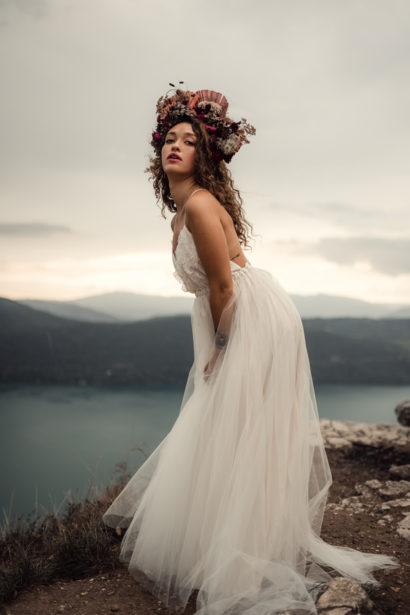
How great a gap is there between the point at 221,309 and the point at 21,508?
2.94 meters

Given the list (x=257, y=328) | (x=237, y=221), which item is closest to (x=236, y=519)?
(x=257, y=328)

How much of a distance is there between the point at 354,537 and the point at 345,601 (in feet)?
3.75

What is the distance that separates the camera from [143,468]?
107 inches

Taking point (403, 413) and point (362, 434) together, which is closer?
point (362, 434)

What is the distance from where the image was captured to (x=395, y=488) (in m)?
3.92

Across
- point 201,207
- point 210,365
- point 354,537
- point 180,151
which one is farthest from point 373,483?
point 180,151

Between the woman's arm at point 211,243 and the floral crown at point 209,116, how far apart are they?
0.45m

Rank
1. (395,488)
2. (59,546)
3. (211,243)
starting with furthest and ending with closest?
(395,488), (59,546), (211,243)

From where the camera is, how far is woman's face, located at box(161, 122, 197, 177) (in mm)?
2391

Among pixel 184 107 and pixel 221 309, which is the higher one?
pixel 184 107

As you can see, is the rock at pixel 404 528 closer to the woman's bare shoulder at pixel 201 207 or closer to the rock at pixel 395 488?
the rock at pixel 395 488

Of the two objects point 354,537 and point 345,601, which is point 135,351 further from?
point 345,601

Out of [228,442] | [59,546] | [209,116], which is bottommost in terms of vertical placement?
[59,546]

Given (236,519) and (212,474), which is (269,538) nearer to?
(236,519)
